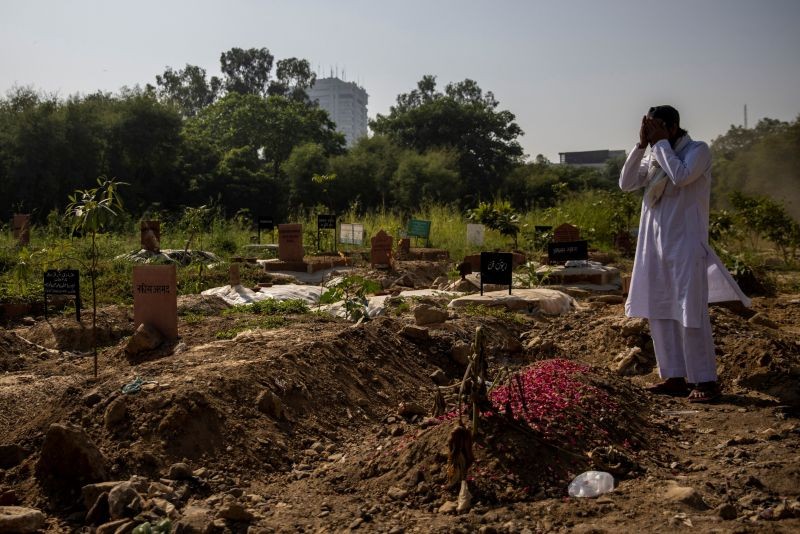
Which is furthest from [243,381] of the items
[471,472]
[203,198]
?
[203,198]

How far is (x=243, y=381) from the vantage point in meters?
4.33

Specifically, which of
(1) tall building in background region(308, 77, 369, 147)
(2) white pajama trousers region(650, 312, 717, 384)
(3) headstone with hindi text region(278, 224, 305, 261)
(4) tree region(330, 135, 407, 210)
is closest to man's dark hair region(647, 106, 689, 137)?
Result: (2) white pajama trousers region(650, 312, 717, 384)

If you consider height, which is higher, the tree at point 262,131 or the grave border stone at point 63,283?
the tree at point 262,131

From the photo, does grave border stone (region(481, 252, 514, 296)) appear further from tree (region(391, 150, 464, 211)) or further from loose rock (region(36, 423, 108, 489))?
tree (region(391, 150, 464, 211))

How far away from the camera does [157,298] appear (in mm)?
6125

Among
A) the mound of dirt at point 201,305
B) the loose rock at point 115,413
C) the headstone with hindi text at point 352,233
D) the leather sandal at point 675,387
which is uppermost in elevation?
Result: the headstone with hindi text at point 352,233

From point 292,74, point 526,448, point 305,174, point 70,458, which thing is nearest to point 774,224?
point 526,448

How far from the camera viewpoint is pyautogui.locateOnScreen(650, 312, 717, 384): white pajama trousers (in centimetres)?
474

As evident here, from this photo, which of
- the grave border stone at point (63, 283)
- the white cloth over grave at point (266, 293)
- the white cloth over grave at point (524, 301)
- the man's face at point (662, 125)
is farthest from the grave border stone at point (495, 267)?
the grave border stone at point (63, 283)

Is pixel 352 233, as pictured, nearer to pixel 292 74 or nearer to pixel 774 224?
pixel 774 224

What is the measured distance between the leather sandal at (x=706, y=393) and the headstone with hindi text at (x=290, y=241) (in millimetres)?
7517

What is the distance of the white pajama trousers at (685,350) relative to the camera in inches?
187

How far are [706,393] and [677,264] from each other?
0.76 metres

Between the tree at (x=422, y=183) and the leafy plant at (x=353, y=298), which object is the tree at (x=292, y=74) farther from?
the leafy plant at (x=353, y=298)
